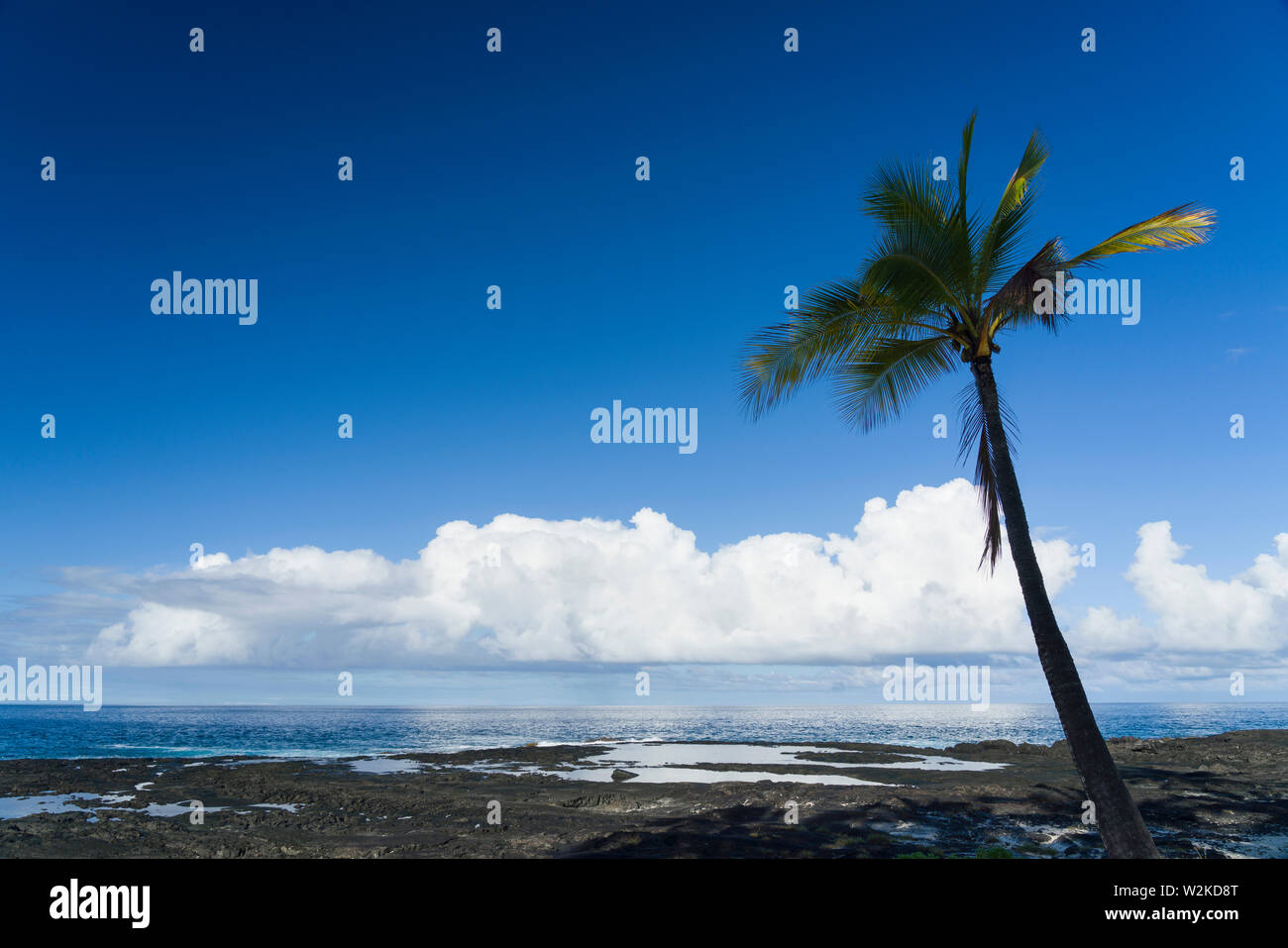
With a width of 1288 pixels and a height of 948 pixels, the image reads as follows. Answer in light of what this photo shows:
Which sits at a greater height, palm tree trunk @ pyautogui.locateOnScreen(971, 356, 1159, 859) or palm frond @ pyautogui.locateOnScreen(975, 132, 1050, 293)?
palm frond @ pyautogui.locateOnScreen(975, 132, 1050, 293)

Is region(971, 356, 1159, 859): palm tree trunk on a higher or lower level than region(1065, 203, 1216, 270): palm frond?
lower

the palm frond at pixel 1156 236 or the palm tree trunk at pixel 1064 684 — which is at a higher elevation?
the palm frond at pixel 1156 236

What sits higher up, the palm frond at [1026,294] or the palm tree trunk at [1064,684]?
the palm frond at [1026,294]

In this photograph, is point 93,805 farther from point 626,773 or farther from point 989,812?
point 989,812

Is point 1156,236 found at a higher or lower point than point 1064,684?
higher

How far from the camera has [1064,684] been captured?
9.58 m

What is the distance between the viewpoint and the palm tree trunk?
353 inches

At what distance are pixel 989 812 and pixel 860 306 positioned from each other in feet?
42.5

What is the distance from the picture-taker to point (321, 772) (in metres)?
28.1

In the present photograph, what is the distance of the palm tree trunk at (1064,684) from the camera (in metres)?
8.98

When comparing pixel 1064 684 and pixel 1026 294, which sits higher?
pixel 1026 294

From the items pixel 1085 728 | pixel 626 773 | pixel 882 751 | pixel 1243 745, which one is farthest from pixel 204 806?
pixel 1243 745
